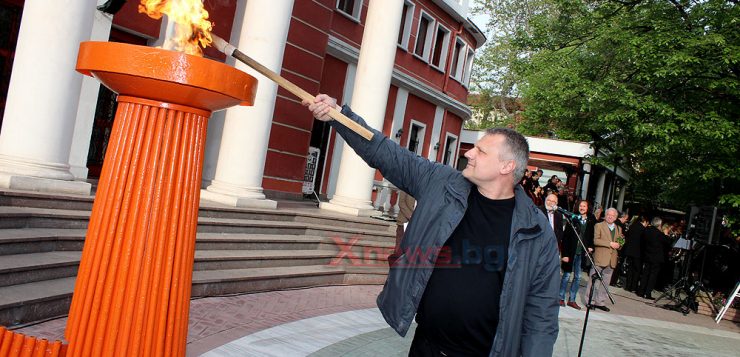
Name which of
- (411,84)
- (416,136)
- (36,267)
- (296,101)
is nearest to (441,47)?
(411,84)

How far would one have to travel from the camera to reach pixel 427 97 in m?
22.5

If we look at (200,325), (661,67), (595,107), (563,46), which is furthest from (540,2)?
(200,325)

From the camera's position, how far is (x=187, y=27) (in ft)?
8.46

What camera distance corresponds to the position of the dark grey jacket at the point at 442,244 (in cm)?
287

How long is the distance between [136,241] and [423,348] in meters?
1.47

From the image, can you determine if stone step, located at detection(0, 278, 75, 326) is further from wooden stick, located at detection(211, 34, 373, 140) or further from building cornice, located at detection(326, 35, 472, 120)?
building cornice, located at detection(326, 35, 472, 120)

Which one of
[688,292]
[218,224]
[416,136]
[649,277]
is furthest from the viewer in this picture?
[416,136]

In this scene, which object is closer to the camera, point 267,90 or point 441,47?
point 267,90

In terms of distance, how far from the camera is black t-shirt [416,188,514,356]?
2.92 m

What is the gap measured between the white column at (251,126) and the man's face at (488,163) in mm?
7363

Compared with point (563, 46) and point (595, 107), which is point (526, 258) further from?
point (563, 46)

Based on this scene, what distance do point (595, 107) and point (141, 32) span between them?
1345 centimetres

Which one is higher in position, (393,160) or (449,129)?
(449,129)

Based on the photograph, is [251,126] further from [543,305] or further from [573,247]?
[543,305]
